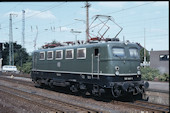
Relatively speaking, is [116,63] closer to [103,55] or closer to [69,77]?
[103,55]

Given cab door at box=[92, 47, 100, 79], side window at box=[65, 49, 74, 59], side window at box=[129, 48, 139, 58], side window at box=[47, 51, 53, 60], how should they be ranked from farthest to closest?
1. side window at box=[47, 51, 53, 60]
2. side window at box=[65, 49, 74, 59]
3. side window at box=[129, 48, 139, 58]
4. cab door at box=[92, 47, 100, 79]

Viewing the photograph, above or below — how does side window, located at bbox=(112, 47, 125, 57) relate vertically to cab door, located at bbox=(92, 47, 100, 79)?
above

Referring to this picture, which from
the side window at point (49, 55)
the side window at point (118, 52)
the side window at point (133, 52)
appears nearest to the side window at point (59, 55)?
the side window at point (49, 55)

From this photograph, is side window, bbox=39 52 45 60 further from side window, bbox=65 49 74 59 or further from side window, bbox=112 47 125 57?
side window, bbox=112 47 125 57

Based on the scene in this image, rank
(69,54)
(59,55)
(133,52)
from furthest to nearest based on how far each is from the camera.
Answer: (59,55), (69,54), (133,52)

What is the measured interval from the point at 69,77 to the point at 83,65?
1943 millimetres

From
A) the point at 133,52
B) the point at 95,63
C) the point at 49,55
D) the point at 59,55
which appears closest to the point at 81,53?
the point at 95,63

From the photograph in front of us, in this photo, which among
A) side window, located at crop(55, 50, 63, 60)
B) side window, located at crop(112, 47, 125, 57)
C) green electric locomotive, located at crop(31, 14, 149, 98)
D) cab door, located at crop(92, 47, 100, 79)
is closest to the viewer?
green electric locomotive, located at crop(31, 14, 149, 98)

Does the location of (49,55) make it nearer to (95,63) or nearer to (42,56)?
(42,56)

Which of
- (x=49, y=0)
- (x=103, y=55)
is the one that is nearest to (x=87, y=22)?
(x=103, y=55)

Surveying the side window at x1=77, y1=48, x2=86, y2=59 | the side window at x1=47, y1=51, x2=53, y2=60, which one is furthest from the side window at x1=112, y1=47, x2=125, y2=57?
the side window at x1=47, y1=51, x2=53, y2=60

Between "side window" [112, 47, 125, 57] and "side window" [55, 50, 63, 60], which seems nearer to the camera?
"side window" [112, 47, 125, 57]

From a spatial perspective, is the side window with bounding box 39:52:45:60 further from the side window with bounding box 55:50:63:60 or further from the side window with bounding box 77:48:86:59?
the side window with bounding box 77:48:86:59

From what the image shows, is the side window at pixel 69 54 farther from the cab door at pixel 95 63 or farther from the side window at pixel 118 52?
the side window at pixel 118 52
